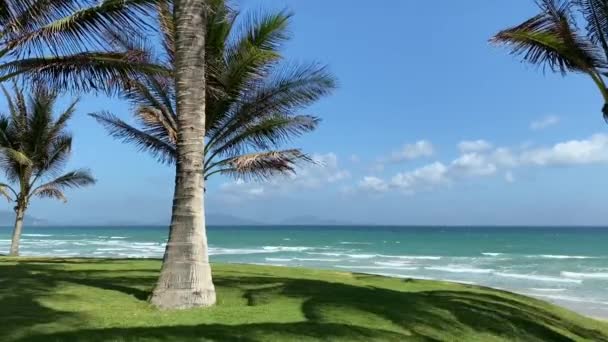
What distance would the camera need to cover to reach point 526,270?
28297 mm

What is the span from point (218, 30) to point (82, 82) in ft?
12.1

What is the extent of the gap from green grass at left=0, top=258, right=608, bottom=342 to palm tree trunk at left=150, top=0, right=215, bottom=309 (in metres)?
0.30

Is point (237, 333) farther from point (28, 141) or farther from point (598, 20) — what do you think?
point (28, 141)

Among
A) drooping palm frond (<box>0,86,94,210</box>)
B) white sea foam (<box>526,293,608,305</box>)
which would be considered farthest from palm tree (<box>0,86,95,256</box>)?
white sea foam (<box>526,293,608,305</box>)

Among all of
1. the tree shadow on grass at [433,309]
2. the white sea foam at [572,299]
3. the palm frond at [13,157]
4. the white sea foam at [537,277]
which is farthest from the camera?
the white sea foam at [537,277]

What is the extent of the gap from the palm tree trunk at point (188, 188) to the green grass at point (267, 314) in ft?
0.99

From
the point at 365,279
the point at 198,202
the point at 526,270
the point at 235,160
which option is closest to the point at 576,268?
the point at 526,270

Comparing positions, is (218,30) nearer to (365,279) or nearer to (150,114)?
(150,114)

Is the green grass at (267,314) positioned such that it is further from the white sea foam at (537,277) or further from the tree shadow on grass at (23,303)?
the white sea foam at (537,277)

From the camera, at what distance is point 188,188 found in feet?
23.1

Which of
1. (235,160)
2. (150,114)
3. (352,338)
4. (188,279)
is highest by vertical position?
(150,114)

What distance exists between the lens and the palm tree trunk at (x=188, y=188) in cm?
697

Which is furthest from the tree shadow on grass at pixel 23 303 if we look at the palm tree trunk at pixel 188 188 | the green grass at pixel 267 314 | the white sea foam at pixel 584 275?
the white sea foam at pixel 584 275

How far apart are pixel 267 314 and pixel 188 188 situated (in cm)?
181
